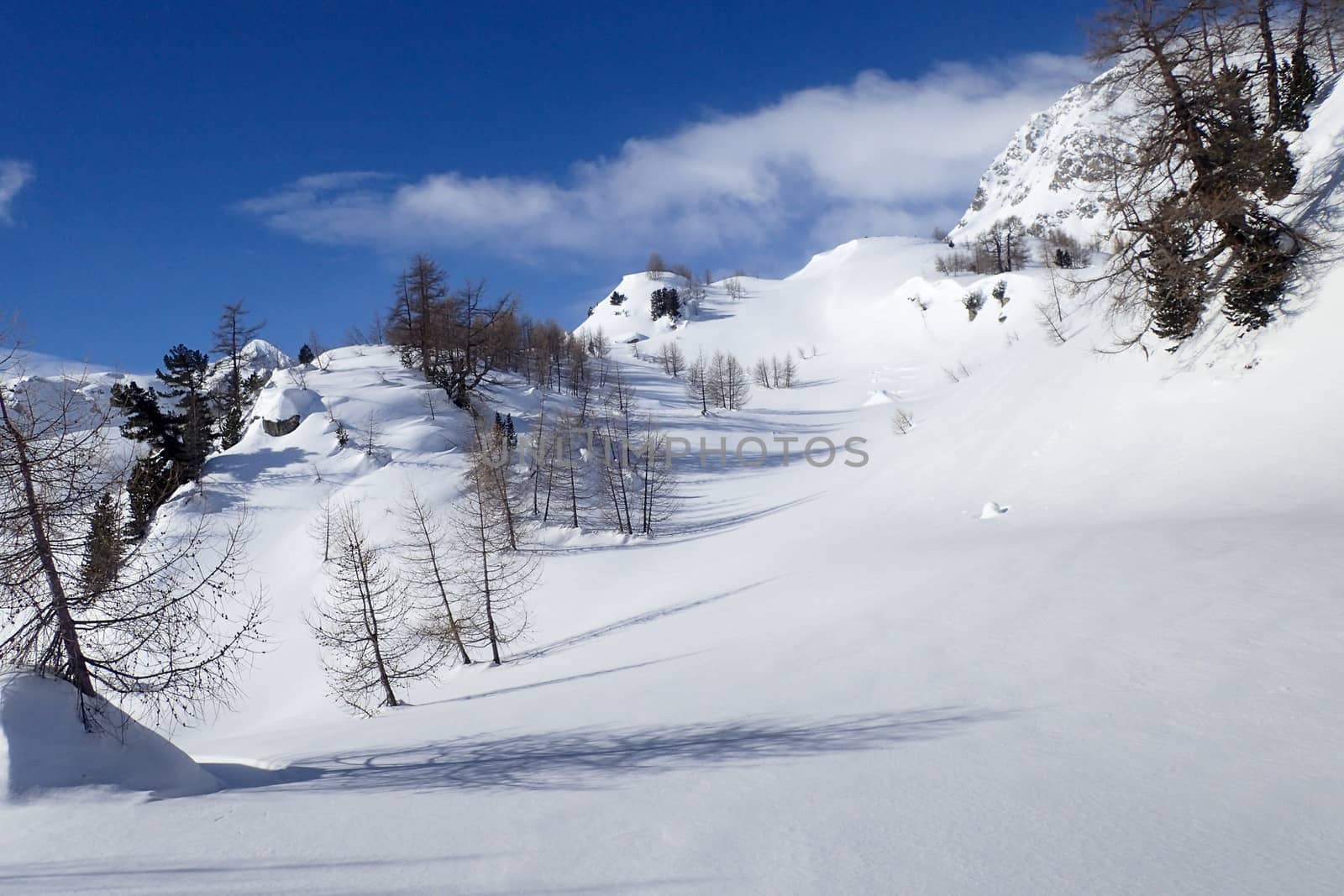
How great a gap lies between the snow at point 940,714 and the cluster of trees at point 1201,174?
1.02m

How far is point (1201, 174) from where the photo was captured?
52.0 feet

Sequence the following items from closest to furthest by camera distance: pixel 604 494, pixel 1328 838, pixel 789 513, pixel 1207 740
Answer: pixel 1328 838
pixel 1207 740
pixel 789 513
pixel 604 494

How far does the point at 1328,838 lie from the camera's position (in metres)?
3.27

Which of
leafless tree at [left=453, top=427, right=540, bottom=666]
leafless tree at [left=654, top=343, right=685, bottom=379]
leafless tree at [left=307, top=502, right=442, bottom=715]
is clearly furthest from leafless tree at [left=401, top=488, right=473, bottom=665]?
leafless tree at [left=654, top=343, right=685, bottom=379]

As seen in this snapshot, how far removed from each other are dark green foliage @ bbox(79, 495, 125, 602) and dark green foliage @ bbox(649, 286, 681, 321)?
123914 millimetres

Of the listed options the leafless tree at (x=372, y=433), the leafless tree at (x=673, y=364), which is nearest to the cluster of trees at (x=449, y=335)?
the leafless tree at (x=372, y=433)

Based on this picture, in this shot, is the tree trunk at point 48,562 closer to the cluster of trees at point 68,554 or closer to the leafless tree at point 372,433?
the cluster of trees at point 68,554

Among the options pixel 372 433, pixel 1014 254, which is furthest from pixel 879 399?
pixel 372 433

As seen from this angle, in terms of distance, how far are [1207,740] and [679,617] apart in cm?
1261

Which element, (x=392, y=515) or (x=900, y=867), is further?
(x=392, y=515)

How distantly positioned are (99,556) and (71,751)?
89.2 inches

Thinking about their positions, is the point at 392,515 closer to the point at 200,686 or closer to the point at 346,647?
the point at 346,647

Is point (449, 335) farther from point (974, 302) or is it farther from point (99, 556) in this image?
point (974, 302)

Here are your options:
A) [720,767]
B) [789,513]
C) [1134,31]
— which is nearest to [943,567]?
[720,767]
